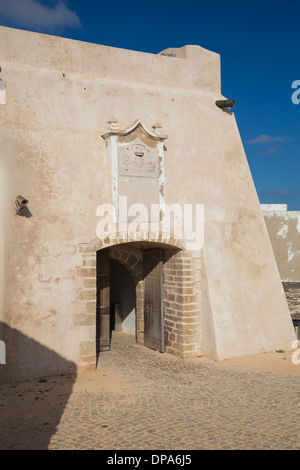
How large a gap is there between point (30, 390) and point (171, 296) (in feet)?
11.5

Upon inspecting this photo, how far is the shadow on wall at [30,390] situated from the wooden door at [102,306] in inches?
79.0

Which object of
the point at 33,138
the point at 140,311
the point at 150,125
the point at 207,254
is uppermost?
the point at 150,125

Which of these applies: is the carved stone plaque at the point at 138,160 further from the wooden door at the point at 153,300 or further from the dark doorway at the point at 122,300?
the dark doorway at the point at 122,300

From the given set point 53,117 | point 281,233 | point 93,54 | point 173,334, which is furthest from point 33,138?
point 281,233

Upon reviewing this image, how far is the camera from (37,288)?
7418 millimetres

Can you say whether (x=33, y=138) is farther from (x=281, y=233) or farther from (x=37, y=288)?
(x=281, y=233)

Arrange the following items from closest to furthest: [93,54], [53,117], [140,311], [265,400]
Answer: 1. [265,400]
2. [53,117]
3. [93,54]
4. [140,311]

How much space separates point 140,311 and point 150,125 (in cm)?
426

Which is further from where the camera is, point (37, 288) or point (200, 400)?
point (37, 288)

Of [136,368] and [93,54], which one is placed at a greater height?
[93,54]

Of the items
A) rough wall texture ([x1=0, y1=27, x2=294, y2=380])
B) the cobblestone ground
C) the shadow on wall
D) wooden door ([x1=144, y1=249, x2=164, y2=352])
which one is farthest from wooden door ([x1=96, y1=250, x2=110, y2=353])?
the cobblestone ground

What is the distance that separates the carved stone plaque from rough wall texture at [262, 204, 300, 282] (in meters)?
14.4

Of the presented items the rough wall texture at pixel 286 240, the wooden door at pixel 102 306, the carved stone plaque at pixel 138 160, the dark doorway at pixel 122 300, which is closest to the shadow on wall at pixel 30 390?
the wooden door at pixel 102 306

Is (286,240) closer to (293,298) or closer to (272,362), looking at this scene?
(293,298)
